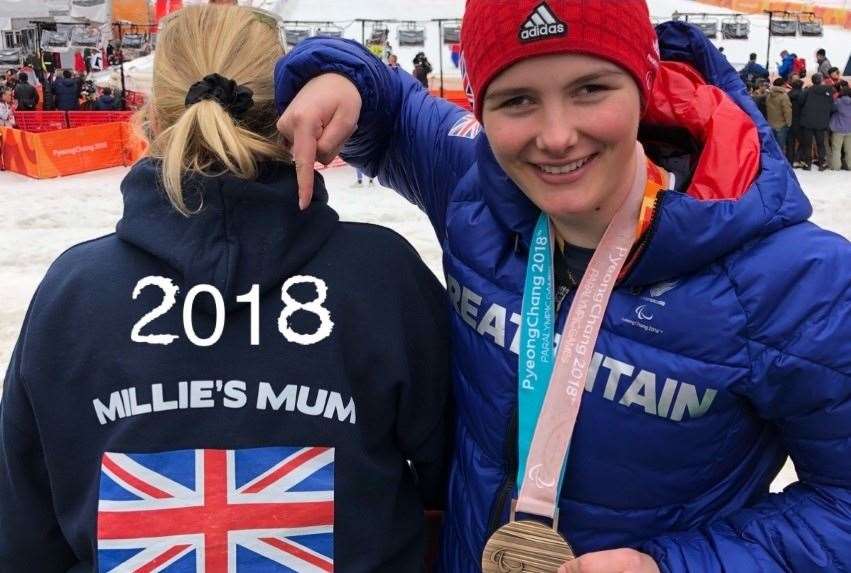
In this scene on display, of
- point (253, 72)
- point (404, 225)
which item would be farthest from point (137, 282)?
point (404, 225)

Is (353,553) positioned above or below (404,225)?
above

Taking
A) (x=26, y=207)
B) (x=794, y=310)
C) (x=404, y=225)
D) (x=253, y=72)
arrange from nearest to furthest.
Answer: (x=794, y=310), (x=253, y=72), (x=404, y=225), (x=26, y=207)

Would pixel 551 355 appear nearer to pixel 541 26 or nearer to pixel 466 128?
pixel 541 26

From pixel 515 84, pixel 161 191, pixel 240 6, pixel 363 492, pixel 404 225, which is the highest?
pixel 240 6

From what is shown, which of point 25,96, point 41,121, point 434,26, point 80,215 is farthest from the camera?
point 434,26

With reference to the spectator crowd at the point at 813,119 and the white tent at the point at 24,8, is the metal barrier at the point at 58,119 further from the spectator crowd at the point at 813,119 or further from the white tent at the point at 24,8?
the spectator crowd at the point at 813,119

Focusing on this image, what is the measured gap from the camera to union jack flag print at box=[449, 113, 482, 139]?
169cm

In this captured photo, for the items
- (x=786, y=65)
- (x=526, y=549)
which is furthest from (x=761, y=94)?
(x=526, y=549)

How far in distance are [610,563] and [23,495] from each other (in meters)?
1.00

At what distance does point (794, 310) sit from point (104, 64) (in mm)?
24611

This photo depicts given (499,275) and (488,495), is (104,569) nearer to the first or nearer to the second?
(488,495)

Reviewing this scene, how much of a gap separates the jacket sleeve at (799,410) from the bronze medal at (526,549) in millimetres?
164

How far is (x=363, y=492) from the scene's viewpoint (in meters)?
1.26

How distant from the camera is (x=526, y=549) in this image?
4.16 ft
